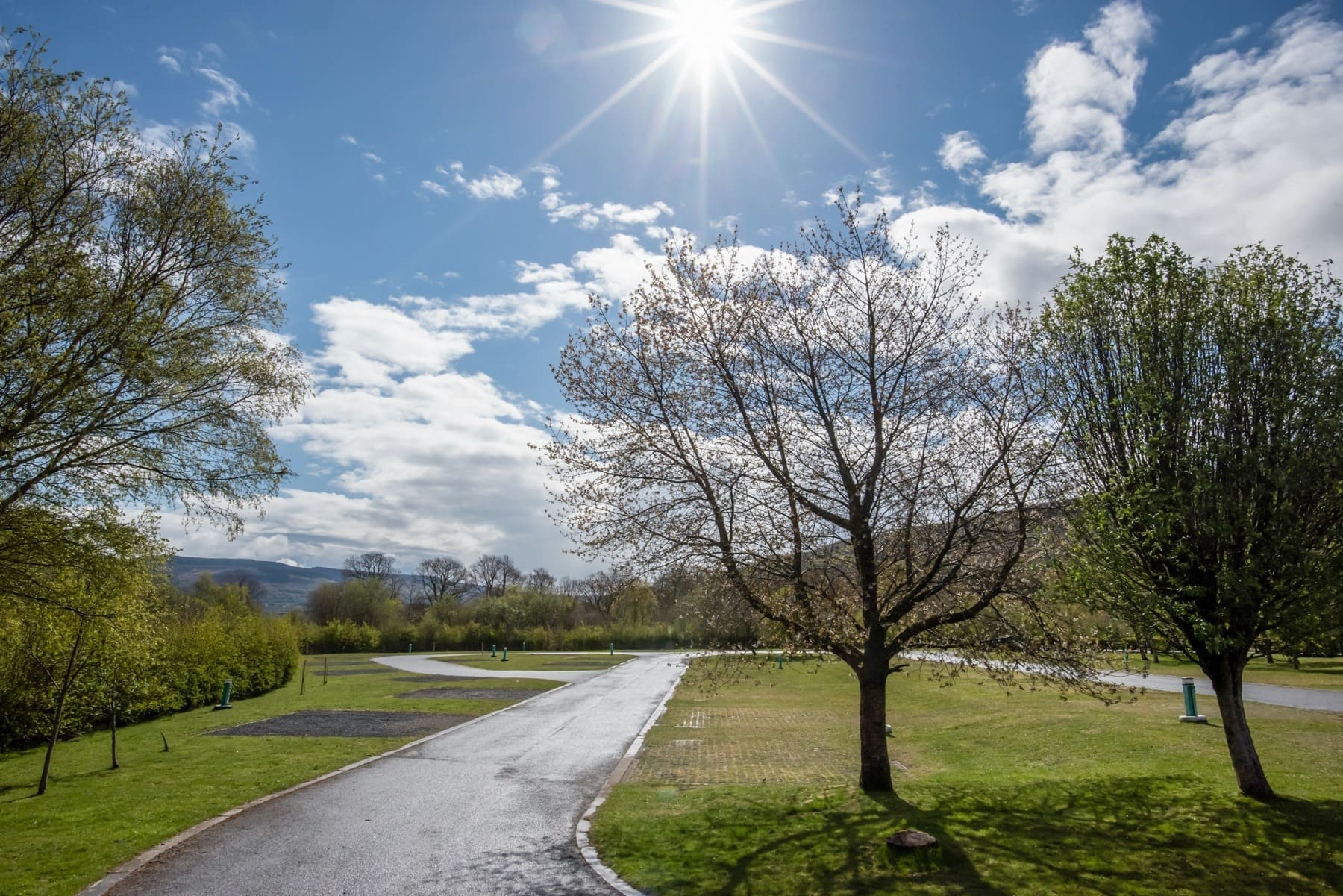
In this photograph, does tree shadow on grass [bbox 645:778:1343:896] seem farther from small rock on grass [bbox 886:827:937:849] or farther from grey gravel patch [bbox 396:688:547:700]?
grey gravel patch [bbox 396:688:547:700]

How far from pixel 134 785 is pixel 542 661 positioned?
141 feet

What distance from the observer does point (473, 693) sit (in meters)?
30.3

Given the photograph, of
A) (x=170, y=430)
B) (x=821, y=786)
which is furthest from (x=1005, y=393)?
A: (x=170, y=430)

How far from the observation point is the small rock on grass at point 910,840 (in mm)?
8008

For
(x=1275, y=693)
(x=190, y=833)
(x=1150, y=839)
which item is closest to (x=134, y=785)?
(x=190, y=833)

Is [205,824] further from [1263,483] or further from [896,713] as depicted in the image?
[896,713]

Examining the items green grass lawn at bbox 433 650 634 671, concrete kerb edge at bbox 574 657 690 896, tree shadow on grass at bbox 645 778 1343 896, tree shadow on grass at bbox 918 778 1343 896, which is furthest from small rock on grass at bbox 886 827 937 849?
green grass lawn at bbox 433 650 634 671

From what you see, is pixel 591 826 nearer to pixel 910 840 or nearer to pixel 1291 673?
pixel 910 840

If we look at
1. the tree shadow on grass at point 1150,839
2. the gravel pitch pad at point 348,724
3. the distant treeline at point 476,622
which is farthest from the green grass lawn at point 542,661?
the tree shadow on grass at point 1150,839

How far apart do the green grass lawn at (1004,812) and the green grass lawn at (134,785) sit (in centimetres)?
574

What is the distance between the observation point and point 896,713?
25.0m

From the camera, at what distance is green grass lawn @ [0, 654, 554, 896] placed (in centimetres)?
865

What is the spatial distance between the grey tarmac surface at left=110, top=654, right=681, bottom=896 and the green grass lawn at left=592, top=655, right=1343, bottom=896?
3.02 feet

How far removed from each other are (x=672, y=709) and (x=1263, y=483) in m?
19.1
